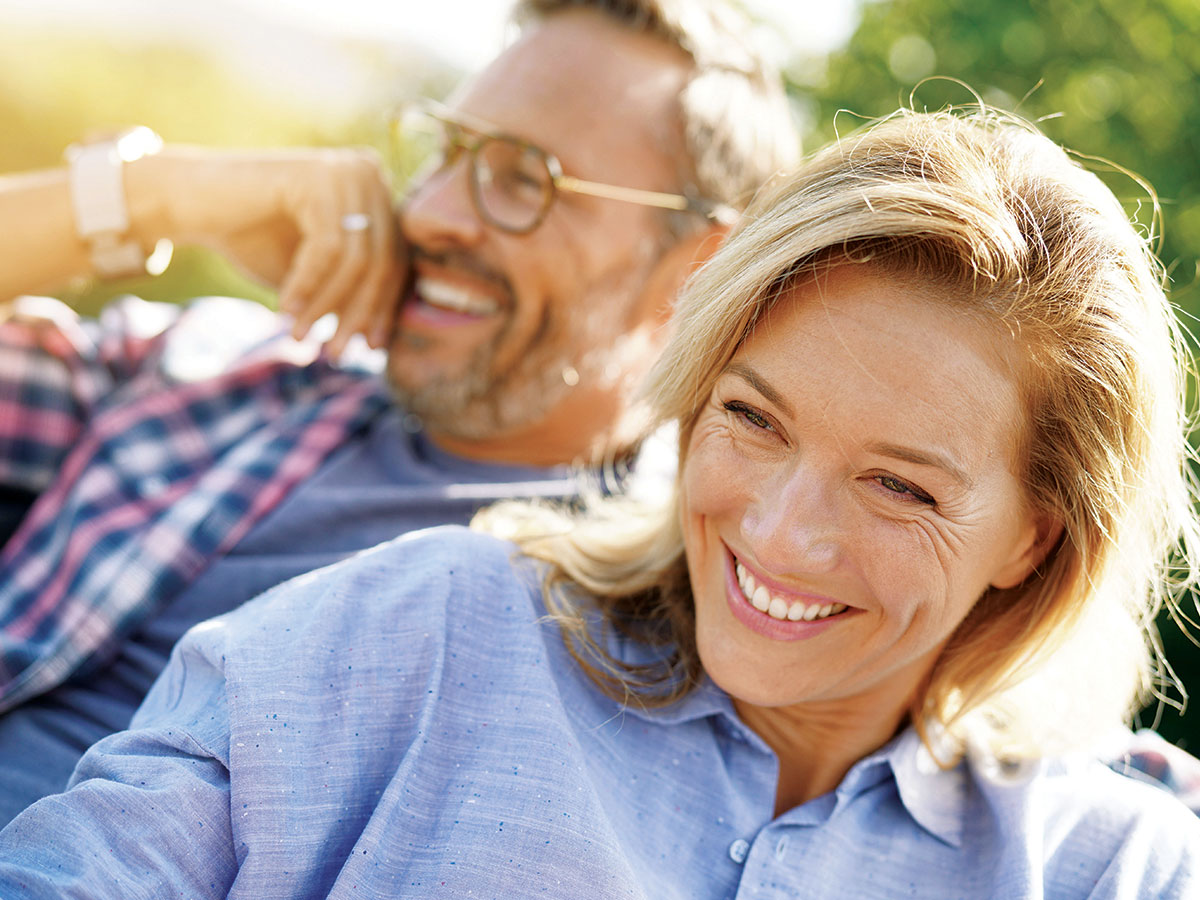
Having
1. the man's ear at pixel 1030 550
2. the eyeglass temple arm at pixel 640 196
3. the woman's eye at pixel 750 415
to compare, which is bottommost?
the man's ear at pixel 1030 550

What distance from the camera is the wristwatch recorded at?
2965mm

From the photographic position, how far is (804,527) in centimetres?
166

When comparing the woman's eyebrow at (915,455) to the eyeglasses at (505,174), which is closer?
the woman's eyebrow at (915,455)

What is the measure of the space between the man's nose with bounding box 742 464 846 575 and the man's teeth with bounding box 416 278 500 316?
156 cm

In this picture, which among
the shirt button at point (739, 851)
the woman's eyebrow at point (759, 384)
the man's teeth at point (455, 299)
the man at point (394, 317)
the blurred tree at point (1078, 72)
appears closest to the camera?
the woman's eyebrow at point (759, 384)

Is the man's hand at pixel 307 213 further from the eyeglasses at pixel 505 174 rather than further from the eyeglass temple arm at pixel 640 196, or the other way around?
the eyeglass temple arm at pixel 640 196

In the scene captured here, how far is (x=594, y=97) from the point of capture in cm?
304

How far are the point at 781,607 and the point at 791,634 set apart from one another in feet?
0.17

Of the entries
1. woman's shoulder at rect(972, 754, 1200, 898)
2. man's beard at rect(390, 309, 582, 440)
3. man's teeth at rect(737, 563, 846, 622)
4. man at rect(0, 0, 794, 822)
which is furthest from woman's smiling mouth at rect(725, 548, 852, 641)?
man's beard at rect(390, 309, 582, 440)

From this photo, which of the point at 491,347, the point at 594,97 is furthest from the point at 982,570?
the point at 594,97

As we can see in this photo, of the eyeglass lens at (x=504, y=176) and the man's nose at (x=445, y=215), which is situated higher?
the eyeglass lens at (x=504, y=176)

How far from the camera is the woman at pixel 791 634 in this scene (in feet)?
5.27

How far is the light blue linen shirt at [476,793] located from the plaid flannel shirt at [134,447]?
2.39 feet

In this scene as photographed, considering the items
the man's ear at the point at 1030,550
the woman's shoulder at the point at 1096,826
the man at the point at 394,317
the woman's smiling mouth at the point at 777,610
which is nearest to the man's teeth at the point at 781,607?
the woman's smiling mouth at the point at 777,610
